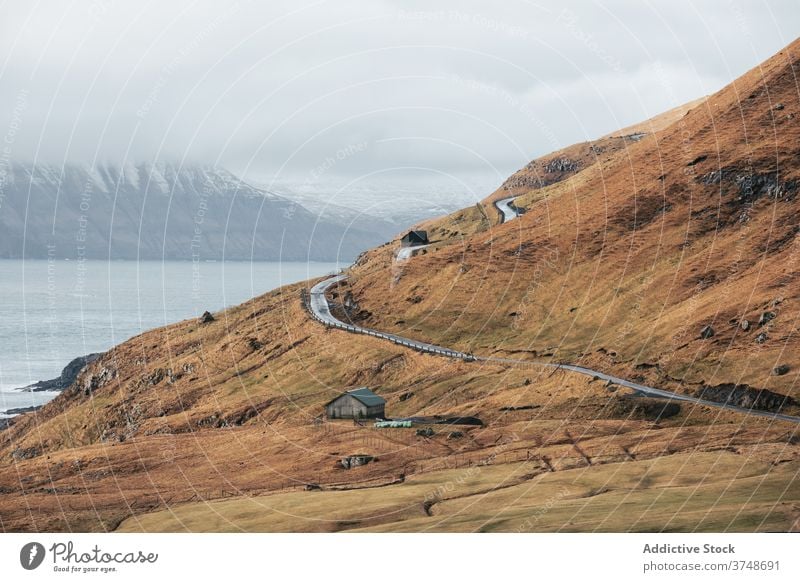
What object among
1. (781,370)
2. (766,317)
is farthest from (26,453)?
(781,370)

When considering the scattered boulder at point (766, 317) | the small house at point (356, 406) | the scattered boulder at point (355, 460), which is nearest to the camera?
the scattered boulder at point (355, 460)

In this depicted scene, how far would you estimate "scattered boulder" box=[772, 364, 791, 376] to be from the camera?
14012 cm

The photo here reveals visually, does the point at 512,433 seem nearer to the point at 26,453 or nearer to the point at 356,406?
the point at 356,406

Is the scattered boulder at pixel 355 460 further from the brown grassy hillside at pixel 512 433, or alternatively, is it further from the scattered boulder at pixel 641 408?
the scattered boulder at pixel 641 408

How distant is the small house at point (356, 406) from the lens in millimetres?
149625

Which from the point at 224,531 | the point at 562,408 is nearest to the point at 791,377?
the point at 562,408

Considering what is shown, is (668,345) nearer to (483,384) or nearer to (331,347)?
(483,384)

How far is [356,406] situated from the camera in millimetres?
150125

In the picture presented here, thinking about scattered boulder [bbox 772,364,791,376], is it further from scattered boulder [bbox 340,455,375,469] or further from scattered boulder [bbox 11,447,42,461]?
scattered boulder [bbox 11,447,42,461]

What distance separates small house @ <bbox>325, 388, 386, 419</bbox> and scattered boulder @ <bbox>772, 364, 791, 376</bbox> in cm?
5326

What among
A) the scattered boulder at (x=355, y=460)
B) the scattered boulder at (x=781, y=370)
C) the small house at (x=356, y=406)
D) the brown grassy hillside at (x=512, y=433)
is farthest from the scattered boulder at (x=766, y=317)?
the scattered boulder at (x=355, y=460)

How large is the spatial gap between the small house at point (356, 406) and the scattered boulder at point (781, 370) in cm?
5326

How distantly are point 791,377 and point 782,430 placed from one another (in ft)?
58.1

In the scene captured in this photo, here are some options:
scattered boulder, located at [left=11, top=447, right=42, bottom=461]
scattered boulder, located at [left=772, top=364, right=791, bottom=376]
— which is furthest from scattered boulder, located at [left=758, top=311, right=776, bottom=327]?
scattered boulder, located at [left=11, top=447, right=42, bottom=461]
